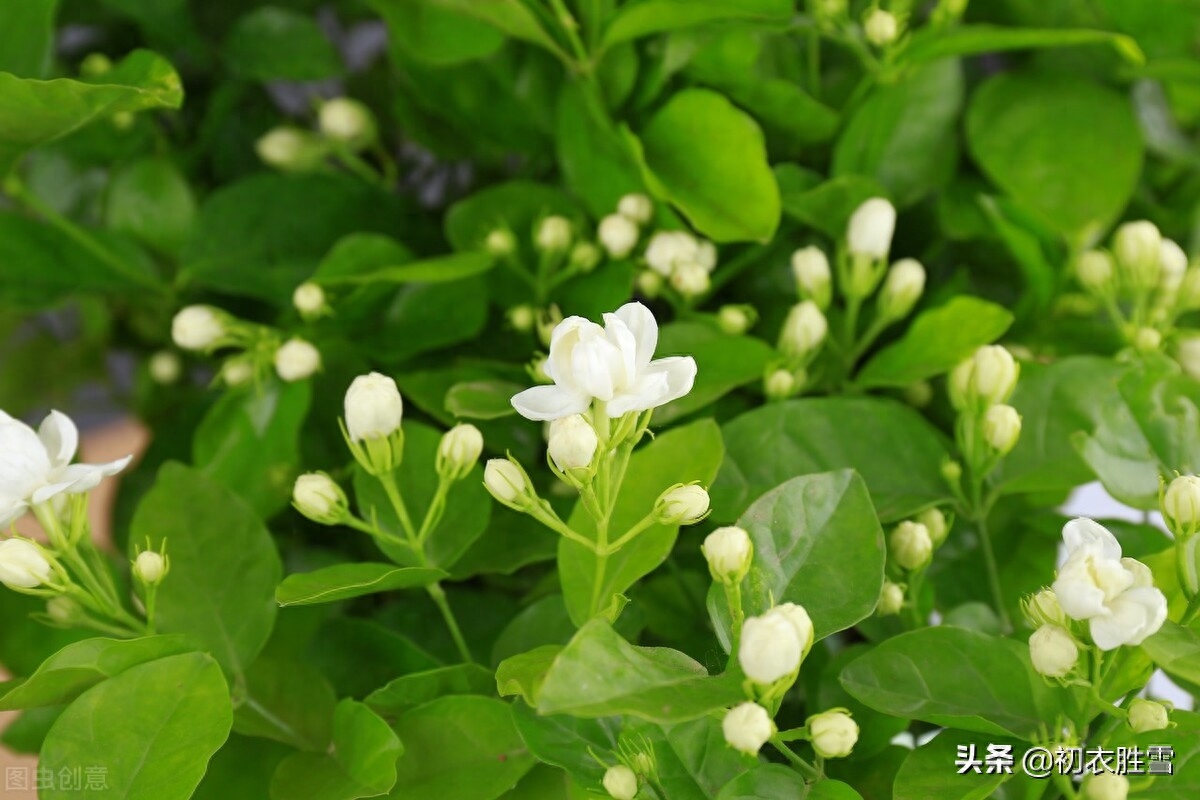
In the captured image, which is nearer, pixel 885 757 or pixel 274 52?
pixel 885 757

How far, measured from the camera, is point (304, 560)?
451 mm

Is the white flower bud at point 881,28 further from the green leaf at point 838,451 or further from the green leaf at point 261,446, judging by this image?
the green leaf at point 261,446

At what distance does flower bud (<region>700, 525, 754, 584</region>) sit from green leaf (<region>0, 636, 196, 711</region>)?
0.14 meters

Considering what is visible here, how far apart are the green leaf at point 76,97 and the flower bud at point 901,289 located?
24cm

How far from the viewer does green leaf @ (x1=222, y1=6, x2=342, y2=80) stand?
519mm

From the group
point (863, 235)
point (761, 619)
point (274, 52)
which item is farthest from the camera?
point (274, 52)

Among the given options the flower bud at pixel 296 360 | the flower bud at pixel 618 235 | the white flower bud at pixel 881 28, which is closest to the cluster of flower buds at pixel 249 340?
the flower bud at pixel 296 360

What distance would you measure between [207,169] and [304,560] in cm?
22

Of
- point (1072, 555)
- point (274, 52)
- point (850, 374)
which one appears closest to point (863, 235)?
point (850, 374)

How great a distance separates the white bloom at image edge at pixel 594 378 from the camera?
0.28 metres

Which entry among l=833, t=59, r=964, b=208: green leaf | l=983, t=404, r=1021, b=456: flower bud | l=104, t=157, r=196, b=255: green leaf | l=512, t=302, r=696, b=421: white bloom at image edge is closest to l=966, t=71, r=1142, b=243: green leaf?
l=833, t=59, r=964, b=208: green leaf

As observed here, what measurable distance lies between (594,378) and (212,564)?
16cm

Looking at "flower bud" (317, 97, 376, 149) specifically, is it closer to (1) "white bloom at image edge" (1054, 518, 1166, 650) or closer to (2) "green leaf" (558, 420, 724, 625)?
(2) "green leaf" (558, 420, 724, 625)

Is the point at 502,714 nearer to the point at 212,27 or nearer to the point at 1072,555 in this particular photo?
the point at 1072,555
